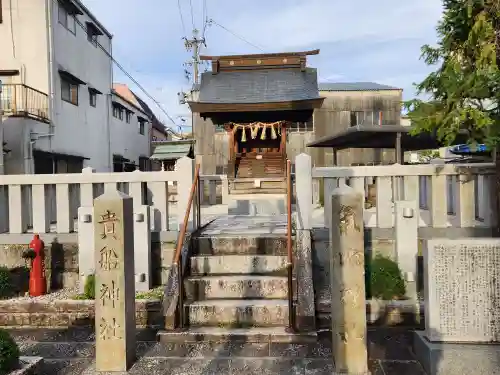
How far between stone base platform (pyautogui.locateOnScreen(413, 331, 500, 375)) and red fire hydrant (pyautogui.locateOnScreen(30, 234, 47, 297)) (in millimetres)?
6113

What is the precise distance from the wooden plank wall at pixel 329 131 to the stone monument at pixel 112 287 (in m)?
18.7

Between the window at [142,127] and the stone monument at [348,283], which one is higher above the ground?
the window at [142,127]

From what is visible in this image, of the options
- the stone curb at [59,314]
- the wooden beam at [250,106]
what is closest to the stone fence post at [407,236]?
the stone curb at [59,314]

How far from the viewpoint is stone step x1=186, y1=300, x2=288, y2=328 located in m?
5.41

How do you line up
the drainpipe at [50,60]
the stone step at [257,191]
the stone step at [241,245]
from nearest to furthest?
the stone step at [241,245], the drainpipe at [50,60], the stone step at [257,191]

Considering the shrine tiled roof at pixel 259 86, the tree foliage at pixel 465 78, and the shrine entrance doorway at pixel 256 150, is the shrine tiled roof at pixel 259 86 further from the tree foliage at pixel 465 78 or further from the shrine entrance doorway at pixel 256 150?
the tree foliage at pixel 465 78

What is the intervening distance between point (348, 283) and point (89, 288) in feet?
→ 14.3

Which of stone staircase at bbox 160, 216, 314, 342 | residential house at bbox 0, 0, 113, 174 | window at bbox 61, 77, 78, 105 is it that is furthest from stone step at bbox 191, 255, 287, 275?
window at bbox 61, 77, 78, 105

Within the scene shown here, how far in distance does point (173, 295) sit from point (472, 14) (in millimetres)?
5870

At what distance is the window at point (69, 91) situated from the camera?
15252mm

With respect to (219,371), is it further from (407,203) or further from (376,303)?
(407,203)

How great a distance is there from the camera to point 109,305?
177 inches

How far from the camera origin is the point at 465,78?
4559 millimetres

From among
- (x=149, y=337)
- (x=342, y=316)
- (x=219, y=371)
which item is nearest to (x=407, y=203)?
(x=342, y=316)
